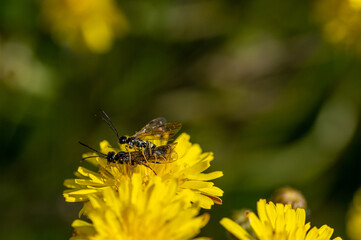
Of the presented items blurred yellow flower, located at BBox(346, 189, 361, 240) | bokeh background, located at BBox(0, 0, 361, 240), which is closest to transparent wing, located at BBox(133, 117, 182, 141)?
bokeh background, located at BBox(0, 0, 361, 240)

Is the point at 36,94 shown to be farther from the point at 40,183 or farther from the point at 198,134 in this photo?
the point at 198,134

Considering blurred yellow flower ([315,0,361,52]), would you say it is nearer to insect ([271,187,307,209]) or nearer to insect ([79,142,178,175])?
insect ([271,187,307,209])

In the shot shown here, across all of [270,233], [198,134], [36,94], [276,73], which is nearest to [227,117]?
[198,134]

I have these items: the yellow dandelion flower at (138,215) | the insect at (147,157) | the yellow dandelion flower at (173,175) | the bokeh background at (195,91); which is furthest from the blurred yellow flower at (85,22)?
the yellow dandelion flower at (138,215)

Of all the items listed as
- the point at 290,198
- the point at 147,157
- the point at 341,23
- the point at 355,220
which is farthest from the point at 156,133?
the point at 341,23

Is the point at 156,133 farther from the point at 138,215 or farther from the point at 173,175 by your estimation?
the point at 138,215

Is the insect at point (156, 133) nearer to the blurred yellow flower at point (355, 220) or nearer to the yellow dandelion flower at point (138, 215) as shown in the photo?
the yellow dandelion flower at point (138, 215)
